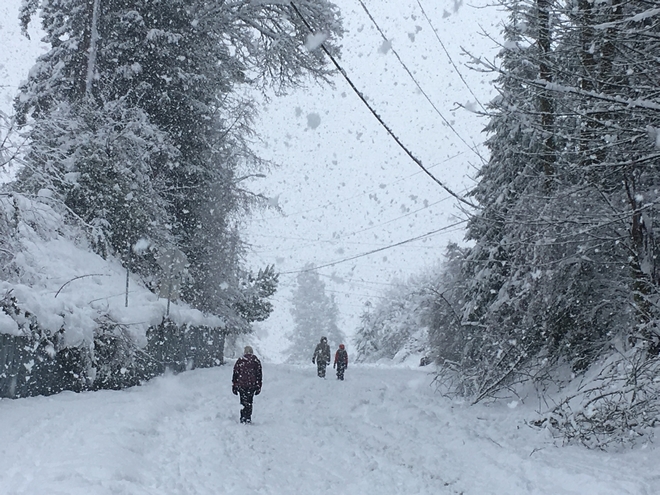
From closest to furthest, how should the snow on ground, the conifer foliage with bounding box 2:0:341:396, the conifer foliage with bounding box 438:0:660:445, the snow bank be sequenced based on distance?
the snow on ground
the conifer foliage with bounding box 438:0:660:445
the snow bank
the conifer foliage with bounding box 2:0:341:396

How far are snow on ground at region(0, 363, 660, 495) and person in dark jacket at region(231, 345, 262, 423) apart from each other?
1.25 ft

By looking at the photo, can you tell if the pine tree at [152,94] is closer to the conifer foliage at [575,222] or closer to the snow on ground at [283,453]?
the snow on ground at [283,453]

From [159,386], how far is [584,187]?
1179 centimetres

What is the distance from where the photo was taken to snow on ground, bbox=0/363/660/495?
23.8ft

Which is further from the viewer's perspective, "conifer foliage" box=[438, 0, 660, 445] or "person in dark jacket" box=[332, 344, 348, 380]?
"person in dark jacket" box=[332, 344, 348, 380]

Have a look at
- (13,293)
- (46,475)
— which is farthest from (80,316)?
(46,475)

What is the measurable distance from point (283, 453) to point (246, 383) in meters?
2.60

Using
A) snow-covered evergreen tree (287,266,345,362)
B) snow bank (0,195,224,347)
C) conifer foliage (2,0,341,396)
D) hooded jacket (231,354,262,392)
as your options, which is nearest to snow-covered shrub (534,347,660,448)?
hooded jacket (231,354,262,392)

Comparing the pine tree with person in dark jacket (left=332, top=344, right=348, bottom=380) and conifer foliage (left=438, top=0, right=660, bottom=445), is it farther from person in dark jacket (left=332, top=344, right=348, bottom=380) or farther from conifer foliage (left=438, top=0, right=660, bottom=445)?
conifer foliage (left=438, top=0, right=660, bottom=445)

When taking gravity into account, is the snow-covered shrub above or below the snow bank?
below

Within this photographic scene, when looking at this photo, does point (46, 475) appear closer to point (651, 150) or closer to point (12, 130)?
point (12, 130)

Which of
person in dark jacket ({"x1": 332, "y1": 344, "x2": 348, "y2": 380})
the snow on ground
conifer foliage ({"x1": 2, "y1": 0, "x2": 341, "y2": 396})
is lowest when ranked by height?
the snow on ground

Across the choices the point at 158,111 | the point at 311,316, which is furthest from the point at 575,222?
the point at 311,316

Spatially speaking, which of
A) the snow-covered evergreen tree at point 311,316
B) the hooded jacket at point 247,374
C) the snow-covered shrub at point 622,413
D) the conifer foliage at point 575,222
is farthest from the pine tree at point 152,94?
the snow-covered evergreen tree at point 311,316
